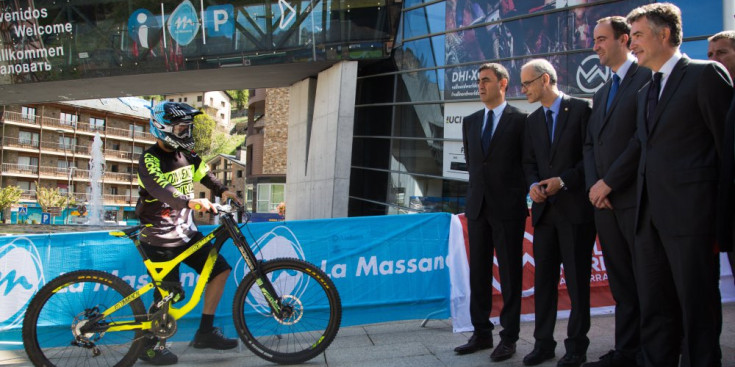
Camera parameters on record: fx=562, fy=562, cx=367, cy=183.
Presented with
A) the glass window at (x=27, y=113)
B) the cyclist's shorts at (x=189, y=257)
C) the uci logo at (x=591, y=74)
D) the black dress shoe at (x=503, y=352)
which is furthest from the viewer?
the glass window at (x=27, y=113)

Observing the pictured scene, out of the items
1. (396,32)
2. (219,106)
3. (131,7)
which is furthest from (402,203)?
(219,106)

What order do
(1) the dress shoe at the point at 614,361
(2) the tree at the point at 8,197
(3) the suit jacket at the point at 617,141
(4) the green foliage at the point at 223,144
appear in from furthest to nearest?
1. (4) the green foliage at the point at 223,144
2. (2) the tree at the point at 8,197
3. (1) the dress shoe at the point at 614,361
4. (3) the suit jacket at the point at 617,141

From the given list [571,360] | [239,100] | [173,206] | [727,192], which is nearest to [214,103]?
[239,100]

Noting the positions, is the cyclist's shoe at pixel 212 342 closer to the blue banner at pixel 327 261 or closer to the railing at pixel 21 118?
the blue banner at pixel 327 261

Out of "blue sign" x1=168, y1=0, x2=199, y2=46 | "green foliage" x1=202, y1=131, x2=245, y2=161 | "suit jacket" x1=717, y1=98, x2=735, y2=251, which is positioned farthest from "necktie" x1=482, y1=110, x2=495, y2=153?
"green foliage" x1=202, y1=131, x2=245, y2=161

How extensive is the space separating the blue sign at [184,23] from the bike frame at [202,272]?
56.4ft

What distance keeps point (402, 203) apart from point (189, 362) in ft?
47.6

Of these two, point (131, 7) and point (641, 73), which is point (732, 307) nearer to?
point (641, 73)

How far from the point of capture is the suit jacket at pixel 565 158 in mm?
3957

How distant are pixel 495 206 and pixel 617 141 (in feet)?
→ 3.55

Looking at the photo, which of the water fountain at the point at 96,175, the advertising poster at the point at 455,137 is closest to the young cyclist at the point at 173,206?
the advertising poster at the point at 455,137

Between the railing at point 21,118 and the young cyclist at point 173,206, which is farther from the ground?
the railing at point 21,118

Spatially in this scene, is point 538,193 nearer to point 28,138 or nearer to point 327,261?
point 327,261

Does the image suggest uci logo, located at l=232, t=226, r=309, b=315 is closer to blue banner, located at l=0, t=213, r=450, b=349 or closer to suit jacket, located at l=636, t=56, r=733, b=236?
blue banner, located at l=0, t=213, r=450, b=349
